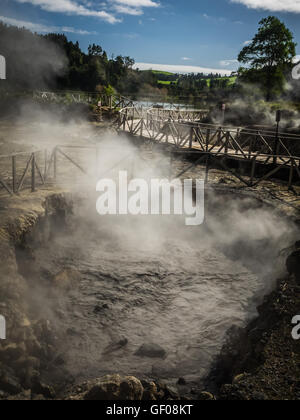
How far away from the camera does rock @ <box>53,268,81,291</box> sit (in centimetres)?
665

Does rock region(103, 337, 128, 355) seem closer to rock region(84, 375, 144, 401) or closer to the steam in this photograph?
rock region(84, 375, 144, 401)

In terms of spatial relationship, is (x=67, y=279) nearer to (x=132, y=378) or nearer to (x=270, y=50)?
(x=132, y=378)

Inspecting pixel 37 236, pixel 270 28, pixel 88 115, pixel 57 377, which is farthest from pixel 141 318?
pixel 270 28

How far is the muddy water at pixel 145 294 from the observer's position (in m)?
5.17

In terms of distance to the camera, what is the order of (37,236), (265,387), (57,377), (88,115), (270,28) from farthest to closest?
1. (270,28)
2. (88,115)
3. (37,236)
4. (57,377)
5. (265,387)

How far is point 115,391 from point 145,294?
334 cm

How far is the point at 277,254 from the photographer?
23.7 ft

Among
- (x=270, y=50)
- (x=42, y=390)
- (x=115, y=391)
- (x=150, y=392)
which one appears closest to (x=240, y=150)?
(x=150, y=392)

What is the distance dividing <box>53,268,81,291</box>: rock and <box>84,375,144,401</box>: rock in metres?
3.26

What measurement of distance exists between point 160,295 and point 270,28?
3436 centimetres

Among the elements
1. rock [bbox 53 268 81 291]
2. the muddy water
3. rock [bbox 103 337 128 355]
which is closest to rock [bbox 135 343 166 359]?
the muddy water

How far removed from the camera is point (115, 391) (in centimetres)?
352
